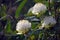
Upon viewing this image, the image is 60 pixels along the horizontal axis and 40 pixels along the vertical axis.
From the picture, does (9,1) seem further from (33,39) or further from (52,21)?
(52,21)

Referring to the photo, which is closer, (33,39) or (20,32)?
(20,32)

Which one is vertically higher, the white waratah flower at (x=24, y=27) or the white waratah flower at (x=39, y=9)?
the white waratah flower at (x=39, y=9)

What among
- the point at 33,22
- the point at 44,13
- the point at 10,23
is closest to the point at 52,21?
the point at 44,13

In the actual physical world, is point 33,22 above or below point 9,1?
below

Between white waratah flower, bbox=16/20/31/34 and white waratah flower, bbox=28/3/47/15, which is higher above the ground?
white waratah flower, bbox=28/3/47/15

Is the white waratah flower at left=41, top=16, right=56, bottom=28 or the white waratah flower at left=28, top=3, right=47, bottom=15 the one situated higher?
the white waratah flower at left=28, top=3, right=47, bottom=15

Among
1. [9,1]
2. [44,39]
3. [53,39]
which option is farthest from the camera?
[9,1]

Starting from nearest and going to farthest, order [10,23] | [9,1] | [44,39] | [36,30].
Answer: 1. [36,30]
2. [44,39]
3. [10,23]
4. [9,1]

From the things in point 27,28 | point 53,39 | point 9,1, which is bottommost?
point 53,39

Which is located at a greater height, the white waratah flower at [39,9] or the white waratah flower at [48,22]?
the white waratah flower at [39,9]
